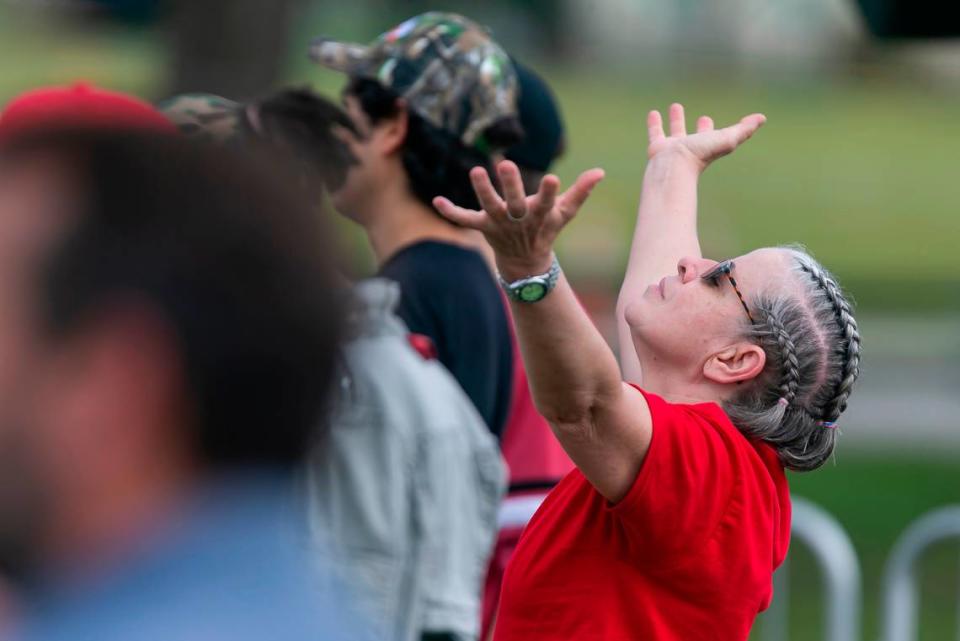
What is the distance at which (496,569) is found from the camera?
3.16 meters

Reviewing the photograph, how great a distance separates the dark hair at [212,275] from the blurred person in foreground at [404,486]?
119cm

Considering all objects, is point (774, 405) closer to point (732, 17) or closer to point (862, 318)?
point (862, 318)

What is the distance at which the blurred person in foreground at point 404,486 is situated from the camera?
230 centimetres

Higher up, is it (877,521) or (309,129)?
(309,129)

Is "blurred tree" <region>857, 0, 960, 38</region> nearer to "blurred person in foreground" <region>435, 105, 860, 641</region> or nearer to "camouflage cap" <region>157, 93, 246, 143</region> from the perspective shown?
"blurred person in foreground" <region>435, 105, 860, 641</region>

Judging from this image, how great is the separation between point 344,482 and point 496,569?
0.95 metres

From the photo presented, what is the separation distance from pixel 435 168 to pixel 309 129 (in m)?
0.38

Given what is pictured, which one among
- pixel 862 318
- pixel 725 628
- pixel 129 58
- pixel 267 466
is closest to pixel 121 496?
pixel 267 466

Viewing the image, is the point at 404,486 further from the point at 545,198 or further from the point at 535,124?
the point at 535,124

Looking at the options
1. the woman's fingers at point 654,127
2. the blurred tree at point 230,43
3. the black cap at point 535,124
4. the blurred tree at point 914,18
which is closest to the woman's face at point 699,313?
the woman's fingers at point 654,127

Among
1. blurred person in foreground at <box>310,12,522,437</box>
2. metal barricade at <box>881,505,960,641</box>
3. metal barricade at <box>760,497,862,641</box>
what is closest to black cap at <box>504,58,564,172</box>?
blurred person in foreground at <box>310,12,522,437</box>

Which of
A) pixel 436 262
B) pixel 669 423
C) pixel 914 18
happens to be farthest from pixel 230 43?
pixel 669 423

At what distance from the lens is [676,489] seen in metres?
2.12

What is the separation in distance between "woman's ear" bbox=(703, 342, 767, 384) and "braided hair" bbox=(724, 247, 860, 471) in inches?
0.8
